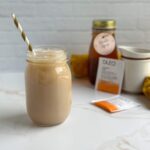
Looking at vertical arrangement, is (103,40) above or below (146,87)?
above

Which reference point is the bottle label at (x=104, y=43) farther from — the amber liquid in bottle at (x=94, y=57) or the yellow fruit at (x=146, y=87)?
the yellow fruit at (x=146, y=87)

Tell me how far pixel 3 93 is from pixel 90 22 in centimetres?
39

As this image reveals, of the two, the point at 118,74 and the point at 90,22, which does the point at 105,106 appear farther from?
the point at 90,22

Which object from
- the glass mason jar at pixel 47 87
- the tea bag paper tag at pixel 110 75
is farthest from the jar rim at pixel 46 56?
the tea bag paper tag at pixel 110 75

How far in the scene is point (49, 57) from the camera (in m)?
0.67

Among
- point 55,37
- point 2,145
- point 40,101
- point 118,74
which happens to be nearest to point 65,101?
point 40,101

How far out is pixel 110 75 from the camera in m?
0.93

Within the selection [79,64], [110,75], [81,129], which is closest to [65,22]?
[79,64]

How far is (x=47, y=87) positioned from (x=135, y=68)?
330 mm

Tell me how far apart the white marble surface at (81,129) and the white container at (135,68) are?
0.14 ft

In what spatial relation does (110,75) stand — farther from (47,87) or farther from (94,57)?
(47,87)

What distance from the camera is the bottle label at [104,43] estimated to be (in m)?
0.94

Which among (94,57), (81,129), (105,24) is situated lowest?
(81,129)

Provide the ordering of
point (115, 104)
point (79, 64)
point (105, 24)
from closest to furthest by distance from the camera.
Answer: point (115, 104) → point (105, 24) → point (79, 64)
